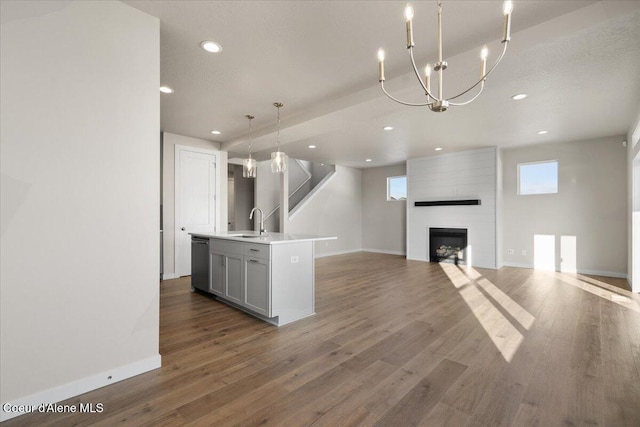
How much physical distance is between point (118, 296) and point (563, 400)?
2.99m

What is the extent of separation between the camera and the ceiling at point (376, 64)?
2.15m

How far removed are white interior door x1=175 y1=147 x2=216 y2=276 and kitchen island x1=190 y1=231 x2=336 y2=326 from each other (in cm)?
223

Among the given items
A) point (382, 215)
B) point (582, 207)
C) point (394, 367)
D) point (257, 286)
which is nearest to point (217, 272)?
point (257, 286)

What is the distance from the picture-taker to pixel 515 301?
3988 millimetres

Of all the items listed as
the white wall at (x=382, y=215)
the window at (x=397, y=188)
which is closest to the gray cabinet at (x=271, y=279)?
the white wall at (x=382, y=215)

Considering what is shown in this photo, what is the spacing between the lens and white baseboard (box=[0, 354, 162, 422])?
1689 millimetres

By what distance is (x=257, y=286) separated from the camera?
3191 millimetres

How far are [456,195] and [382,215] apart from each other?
2.58 meters

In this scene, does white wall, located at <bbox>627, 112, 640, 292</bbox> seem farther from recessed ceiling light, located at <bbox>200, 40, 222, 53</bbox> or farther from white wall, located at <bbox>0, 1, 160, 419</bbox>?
white wall, located at <bbox>0, 1, 160, 419</bbox>

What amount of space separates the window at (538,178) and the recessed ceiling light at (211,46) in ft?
21.6

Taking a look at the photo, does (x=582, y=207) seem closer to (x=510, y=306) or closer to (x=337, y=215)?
(x=510, y=306)

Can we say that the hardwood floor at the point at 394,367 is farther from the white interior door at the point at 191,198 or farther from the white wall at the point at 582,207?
the white wall at the point at 582,207

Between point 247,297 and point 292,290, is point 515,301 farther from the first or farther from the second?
point 247,297

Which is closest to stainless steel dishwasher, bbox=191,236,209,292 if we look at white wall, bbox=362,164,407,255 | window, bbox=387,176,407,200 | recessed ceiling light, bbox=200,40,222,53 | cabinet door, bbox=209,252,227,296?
cabinet door, bbox=209,252,227,296
